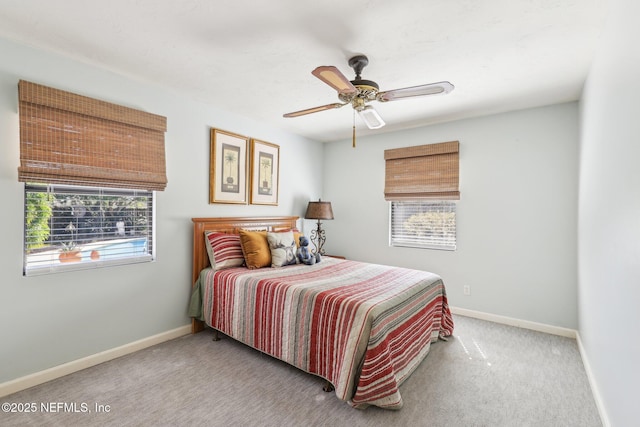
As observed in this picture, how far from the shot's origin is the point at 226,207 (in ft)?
11.6

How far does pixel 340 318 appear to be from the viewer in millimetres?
2051

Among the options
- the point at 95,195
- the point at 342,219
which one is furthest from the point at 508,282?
the point at 95,195

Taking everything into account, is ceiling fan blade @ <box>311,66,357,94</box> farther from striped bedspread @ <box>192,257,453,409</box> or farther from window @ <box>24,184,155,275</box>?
window @ <box>24,184,155,275</box>

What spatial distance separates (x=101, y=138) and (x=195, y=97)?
3.29 feet

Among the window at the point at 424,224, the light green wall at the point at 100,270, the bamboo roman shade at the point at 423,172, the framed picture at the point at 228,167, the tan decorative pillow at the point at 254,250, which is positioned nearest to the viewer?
the light green wall at the point at 100,270

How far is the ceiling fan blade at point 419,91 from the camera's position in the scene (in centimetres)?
193

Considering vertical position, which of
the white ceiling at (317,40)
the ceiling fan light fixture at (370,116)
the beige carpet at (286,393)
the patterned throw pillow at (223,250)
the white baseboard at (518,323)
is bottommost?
the beige carpet at (286,393)

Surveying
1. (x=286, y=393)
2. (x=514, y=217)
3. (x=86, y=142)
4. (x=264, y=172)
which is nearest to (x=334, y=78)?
(x=86, y=142)

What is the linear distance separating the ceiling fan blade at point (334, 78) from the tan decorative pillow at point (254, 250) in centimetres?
176

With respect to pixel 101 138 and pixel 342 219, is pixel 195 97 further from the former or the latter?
pixel 342 219

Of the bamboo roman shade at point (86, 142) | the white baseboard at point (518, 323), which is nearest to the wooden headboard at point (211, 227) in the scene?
the bamboo roman shade at point (86, 142)

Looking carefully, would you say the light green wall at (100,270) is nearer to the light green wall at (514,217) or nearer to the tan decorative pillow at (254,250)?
the tan decorative pillow at (254,250)

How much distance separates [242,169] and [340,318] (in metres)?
2.32

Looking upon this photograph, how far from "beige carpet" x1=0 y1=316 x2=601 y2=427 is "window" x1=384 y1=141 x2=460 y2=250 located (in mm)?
1524
